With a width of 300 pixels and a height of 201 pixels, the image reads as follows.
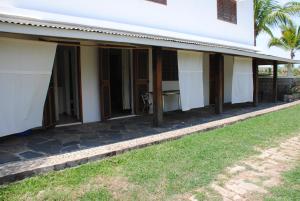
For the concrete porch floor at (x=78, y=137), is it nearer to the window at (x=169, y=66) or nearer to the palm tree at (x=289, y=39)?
the window at (x=169, y=66)

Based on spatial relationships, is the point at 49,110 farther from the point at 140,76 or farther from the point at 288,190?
the point at 288,190

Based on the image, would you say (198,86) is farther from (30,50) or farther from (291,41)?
(291,41)

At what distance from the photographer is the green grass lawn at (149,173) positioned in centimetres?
386

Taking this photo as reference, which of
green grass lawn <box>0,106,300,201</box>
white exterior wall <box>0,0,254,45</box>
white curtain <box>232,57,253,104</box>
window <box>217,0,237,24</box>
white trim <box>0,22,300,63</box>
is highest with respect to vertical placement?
window <box>217,0,237,24</box>

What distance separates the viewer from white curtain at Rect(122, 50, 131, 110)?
9930 mm

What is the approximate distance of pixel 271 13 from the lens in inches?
726

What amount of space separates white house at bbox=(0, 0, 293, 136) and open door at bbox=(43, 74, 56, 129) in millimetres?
25

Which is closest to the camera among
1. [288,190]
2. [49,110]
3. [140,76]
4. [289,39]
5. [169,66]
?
[288,190]

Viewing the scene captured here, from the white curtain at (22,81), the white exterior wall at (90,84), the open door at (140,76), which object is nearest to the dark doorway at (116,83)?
the white exterior wall at (90,84)

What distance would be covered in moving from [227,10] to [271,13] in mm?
6589

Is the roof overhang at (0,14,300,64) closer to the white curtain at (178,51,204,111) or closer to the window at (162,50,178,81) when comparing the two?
the white curtain at (178,51,204,111)

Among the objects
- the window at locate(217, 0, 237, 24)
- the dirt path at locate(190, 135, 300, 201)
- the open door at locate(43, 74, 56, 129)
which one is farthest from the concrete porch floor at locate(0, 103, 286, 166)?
the window at locate(217, 0, 237, 24)

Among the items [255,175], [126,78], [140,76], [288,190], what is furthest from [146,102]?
[288,190]

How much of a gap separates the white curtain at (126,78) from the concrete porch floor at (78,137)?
1082mm
